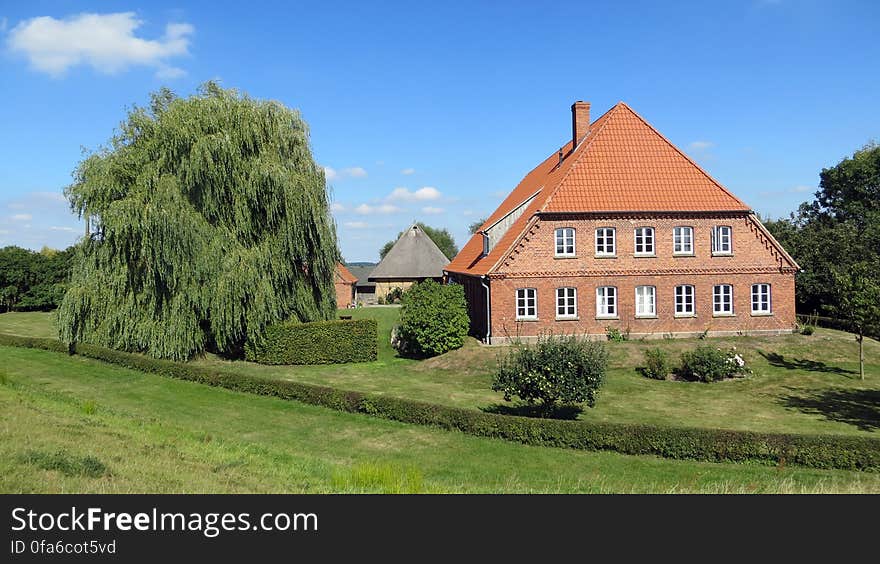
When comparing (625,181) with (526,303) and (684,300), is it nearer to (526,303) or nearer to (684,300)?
(684,300)

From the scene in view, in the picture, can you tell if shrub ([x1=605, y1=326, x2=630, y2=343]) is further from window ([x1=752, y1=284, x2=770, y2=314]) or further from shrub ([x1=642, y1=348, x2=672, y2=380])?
window ([x1=752, y1=284, x2=770, y2=314])

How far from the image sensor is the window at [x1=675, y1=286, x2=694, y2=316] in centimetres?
3022

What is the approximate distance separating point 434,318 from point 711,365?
40.0ft

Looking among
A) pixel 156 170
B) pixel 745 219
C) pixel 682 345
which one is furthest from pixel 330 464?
pixel 745 219

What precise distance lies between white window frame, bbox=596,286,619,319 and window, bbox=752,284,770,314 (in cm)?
741

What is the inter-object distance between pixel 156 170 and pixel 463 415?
18.0 meters

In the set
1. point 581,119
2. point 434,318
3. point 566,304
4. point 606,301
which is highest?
point 581,119

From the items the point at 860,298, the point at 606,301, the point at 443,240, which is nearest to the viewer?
the point at 860,298

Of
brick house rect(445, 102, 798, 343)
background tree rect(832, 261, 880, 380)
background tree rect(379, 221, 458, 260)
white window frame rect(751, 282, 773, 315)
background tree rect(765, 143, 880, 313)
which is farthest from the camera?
background tree rect(379, 221, 458, 260)

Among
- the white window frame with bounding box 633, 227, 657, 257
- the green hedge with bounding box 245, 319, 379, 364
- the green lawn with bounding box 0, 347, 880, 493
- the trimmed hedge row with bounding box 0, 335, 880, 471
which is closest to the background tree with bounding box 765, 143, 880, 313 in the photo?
the white window frame with bounding box 633, 227, 657, 257

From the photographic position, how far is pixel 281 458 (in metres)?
12.7

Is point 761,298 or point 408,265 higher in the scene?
point 408,265

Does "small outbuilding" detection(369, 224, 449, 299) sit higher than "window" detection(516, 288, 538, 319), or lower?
higher

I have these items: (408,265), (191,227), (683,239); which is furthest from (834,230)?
(191,227)
